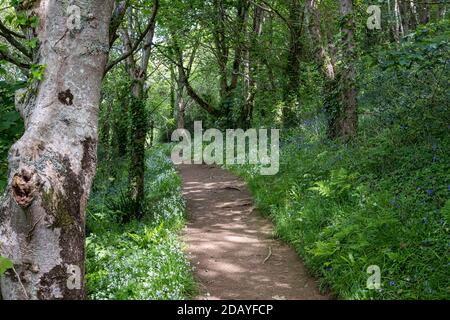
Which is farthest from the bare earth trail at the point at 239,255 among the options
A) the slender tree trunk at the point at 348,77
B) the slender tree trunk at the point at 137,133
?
the slender tree trunk at the point at 348,77

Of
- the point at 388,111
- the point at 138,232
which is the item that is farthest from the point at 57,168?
the point at 388,111

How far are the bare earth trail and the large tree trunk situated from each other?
2607mm

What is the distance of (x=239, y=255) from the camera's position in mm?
6527

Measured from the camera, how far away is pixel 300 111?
1566cm

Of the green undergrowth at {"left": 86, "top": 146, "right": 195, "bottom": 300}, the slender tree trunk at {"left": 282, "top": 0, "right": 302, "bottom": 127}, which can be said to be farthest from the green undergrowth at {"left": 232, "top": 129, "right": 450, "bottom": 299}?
the slender tree trunk at {"left": 282, "top": 0, "right": 302, "bottom": 127}

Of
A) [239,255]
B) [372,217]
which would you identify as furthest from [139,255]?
[372,217]

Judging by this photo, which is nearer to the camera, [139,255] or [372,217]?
[372,217]

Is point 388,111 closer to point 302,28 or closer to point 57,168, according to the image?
point 57,168

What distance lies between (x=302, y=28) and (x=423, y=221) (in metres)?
13.6

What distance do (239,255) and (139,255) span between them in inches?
64.0

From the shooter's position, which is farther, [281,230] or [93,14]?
[281,230]

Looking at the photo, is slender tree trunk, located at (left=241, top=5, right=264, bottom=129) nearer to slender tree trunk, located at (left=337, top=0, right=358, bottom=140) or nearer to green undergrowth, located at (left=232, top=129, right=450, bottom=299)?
slender tree trunk, located at (left=337, top=0, right=358, bottom=140)

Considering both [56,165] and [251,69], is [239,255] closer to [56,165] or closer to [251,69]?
[56,165]

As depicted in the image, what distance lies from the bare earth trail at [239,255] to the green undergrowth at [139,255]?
1.10ft
